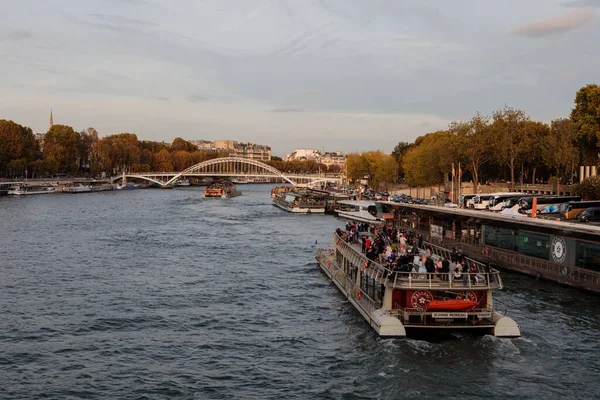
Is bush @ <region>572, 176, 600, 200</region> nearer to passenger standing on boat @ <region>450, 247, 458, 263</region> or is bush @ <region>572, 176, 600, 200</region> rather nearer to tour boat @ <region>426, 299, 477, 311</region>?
passenger standing on boat @ <region>450, 247, 458, 263</region>

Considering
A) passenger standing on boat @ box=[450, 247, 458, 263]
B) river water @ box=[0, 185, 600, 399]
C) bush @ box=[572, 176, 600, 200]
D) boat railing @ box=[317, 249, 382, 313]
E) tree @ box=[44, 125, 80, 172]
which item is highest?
tree @ box=[44, 125, 80, 172]

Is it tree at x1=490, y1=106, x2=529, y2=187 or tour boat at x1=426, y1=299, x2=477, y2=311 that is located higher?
tree at x1=490, y1=106, x2=529, y2=187

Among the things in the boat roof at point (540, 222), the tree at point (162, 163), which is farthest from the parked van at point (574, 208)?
the tree at point (162, 163)

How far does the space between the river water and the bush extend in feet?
66.8

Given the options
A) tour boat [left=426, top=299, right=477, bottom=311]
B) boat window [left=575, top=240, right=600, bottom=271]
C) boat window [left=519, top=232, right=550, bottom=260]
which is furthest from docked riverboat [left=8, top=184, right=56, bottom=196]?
tour boat [left=426, top=299, right=477, bottom=311]

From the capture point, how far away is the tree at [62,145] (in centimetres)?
12988

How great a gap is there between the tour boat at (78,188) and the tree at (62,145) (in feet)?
24.7

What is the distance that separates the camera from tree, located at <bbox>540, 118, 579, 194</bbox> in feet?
199

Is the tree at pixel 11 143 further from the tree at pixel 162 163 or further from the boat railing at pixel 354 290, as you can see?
the boat railing at pixel 354 290

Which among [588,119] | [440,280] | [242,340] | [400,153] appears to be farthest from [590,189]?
[400,153]

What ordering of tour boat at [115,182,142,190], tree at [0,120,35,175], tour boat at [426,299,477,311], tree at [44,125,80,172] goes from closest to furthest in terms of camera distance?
tour boat at [426,299,477,311] → tree at [0,120,35,175] → tree at [44,125,80,172] → tour boat at [115,182,142,190]

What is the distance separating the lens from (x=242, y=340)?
22.0 meters

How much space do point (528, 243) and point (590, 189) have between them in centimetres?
1867

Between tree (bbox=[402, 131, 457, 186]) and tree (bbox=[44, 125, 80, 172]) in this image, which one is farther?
tree (bbox=[44, 125, 80, 172])
